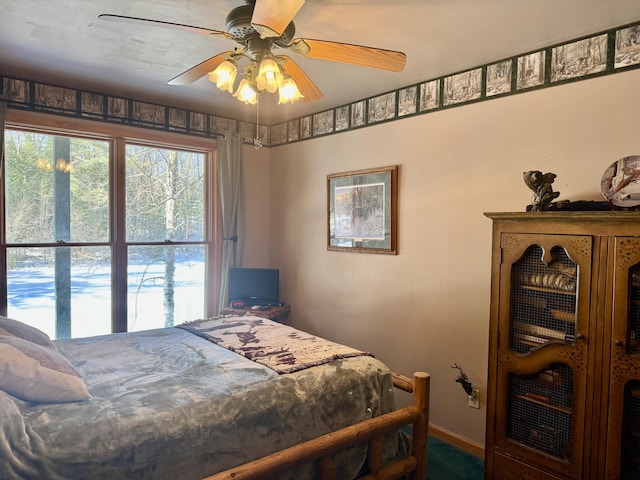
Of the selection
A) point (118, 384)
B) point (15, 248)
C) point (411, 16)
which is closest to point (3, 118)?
point (15, 248)

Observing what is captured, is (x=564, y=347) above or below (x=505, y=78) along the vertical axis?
below

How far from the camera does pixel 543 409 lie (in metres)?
2.19

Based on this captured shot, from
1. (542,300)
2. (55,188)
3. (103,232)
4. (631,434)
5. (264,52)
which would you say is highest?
(264,52)

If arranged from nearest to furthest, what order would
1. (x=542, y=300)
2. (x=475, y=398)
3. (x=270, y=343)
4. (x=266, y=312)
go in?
(x=542, y=300) < (x=270, y=343) < (x=475, y=398) < (x=266, y=312)

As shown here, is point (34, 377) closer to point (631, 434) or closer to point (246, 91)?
point (246, 91)

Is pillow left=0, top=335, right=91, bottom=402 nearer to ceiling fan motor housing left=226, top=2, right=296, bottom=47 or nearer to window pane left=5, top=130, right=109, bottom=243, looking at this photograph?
ceiling fan motor housing left=226, top=2, right=296, bottom=47

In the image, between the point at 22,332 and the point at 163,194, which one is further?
the point at 163,194

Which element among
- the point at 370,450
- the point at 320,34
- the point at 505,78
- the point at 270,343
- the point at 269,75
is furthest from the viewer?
the point at 505,78

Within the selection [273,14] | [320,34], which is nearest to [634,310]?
[273,14]

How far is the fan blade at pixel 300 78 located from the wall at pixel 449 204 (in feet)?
3.85

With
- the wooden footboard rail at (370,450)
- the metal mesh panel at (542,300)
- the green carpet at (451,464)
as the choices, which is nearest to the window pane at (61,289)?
the wooden footboard rail at (370,450)

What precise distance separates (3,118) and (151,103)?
1.12 meters

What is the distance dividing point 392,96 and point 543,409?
2403 mm

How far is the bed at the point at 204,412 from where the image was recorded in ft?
4.79
